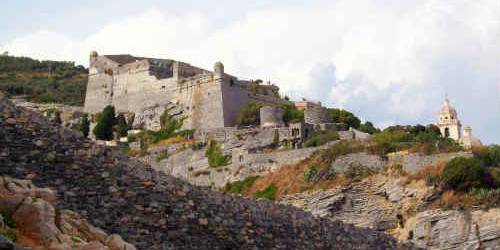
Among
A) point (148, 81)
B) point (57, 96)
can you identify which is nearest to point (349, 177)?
point (148, 81)

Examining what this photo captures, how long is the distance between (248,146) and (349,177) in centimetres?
727

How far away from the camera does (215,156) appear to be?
4272 cm

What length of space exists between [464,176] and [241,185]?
10.1 meters

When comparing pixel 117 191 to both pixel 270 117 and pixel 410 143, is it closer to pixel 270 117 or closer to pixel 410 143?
pixel 410 143

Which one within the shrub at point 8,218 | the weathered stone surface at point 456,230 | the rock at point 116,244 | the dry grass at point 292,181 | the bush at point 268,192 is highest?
the shrub at point 8,218

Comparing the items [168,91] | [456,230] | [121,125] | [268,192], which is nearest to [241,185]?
[268,192]

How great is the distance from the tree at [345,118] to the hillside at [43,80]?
930 inches

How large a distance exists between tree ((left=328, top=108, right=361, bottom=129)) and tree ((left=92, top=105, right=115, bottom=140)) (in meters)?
12.0

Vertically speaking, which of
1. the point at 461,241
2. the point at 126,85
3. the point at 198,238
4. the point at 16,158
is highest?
the point at 126,85

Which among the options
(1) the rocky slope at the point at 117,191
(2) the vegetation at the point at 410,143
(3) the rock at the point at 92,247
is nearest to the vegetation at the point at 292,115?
(2) the vegetation at the point at 410,143

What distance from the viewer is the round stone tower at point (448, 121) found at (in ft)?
178

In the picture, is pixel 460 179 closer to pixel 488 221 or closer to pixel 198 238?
pixel 488 221

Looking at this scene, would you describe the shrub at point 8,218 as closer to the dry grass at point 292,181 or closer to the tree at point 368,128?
the dry grass at point 292,181

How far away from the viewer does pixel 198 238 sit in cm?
1228
